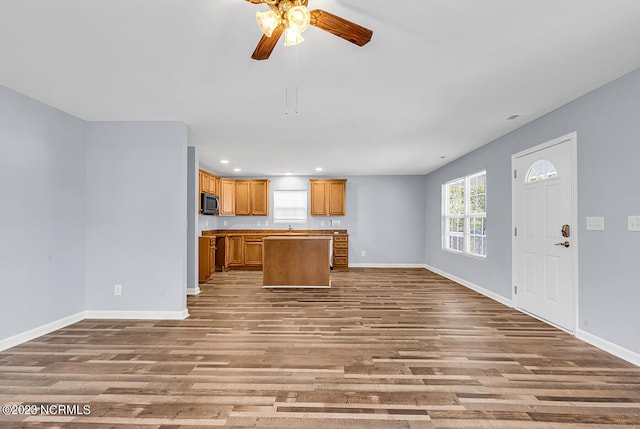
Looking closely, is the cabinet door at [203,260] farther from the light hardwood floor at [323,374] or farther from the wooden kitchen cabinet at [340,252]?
the wooden kitchen cabinet at [340,252]

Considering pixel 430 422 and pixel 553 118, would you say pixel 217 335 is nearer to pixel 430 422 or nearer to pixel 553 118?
pixel 430 422

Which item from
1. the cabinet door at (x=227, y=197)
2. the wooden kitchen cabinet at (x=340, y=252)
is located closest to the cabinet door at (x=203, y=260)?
the cabinet door at (x=227, y=197)

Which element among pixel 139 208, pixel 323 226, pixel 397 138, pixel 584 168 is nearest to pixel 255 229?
pixel 323 226

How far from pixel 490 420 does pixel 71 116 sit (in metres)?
5.10

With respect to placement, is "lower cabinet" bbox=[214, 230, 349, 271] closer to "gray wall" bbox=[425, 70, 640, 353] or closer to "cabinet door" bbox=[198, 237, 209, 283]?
"cabinet door" bbox=[198, 237, 209, 283]

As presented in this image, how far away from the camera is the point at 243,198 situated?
8000 millimetres

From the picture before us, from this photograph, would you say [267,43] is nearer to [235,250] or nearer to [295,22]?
[295,22]

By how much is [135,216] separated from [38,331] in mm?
1516

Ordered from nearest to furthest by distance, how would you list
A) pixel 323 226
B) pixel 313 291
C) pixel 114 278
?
1. pixel 114 278
2. pixel 313 291
3. pixel 323 226

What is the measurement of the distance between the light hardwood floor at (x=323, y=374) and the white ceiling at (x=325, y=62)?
8.27 ft

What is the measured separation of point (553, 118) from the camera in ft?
11.6

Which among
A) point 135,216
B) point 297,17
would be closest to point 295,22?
point 297,17

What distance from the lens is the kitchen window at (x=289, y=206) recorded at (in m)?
8.15

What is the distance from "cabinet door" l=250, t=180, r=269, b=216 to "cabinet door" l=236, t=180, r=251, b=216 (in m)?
0.10
